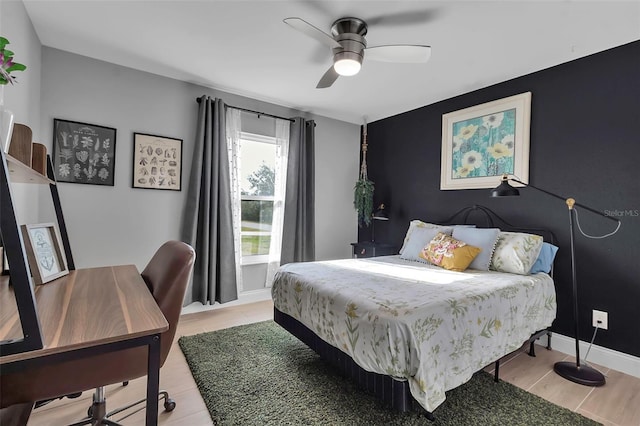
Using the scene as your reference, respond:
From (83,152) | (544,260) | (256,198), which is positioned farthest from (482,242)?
(83,152)

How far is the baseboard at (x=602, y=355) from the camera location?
2234mm

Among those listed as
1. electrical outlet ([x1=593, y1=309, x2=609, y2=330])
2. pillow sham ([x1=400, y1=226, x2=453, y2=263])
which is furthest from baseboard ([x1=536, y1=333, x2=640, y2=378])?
pillow sham ([x1=400, y1=226, x2=453, y2=263])

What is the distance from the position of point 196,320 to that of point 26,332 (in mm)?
2486

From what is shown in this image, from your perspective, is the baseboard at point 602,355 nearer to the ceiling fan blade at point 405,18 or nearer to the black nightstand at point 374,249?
the black nightstand at point 374,249

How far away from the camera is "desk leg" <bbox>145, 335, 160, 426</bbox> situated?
37.3 inches

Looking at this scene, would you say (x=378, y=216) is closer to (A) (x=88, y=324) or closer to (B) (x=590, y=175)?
(B) (x=590, y=175)

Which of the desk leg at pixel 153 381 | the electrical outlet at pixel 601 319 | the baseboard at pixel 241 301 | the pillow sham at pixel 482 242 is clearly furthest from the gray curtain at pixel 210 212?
the electrical outlet at pixel 601 319

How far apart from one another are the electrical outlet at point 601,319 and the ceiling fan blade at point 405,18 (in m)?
2.65

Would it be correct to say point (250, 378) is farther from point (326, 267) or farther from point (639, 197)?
point (639, 197)

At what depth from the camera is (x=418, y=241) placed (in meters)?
3.12

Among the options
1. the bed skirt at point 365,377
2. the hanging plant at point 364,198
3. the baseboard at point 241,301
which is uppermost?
the hanging plant at point 364,198

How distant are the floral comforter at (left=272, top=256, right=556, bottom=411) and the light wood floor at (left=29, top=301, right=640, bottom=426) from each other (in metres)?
0.30

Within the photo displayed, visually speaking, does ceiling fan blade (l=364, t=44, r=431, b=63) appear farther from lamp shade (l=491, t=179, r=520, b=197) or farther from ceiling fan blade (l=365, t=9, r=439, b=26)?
lamp shade (l=491, t=179, r=520, b=197)

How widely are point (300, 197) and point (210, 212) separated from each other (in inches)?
46.2
